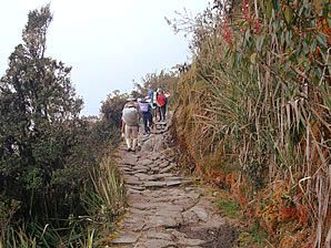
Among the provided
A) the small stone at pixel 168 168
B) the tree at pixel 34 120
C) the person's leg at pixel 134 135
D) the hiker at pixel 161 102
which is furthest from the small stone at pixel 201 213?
the hiker at pixel 161 102

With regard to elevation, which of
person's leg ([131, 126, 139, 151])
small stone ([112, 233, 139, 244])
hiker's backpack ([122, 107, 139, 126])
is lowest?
small stone ([112, 233, 139, 244])

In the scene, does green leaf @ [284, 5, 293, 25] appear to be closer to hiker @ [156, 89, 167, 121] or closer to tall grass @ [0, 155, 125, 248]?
tall grass @ [0, 155, 125, 248]

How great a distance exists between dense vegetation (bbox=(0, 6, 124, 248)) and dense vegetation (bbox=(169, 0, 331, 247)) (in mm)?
1705

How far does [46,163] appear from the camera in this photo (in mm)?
7285

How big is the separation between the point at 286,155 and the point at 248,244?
1.17 m

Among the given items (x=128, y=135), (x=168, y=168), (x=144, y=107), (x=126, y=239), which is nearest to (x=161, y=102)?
(x=144, y=107)

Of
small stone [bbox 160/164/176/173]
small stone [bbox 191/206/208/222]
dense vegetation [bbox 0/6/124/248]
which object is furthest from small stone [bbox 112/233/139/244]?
small stone [bbox 160/164/176/173]

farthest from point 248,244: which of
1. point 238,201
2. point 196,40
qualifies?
point 196,40

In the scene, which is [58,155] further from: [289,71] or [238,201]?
[289,71]

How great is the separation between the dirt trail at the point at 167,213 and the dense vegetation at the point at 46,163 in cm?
38

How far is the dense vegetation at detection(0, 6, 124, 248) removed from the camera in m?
6.71

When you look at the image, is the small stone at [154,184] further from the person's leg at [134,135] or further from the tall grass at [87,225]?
the person's leg at [134,135]

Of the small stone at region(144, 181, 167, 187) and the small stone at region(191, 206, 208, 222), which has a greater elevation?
the small stone at region(144, 181, 167, 187)

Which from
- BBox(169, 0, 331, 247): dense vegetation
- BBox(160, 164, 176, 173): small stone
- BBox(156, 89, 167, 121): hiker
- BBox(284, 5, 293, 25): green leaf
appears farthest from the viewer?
BBox(156, 89, 167, 121): hiker
